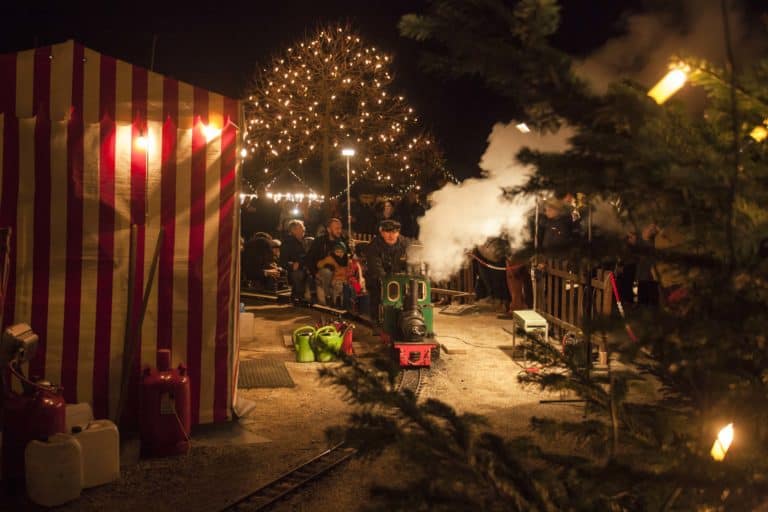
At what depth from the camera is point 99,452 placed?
5555mm

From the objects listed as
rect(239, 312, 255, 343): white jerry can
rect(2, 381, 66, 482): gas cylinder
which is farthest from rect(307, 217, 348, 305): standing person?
rect(2, 381, 66, 482): gas cylinder

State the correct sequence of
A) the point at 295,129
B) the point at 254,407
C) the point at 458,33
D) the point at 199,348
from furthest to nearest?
the point at 295,129, the point at 254,407, the point at 199,348, the point at 458,33

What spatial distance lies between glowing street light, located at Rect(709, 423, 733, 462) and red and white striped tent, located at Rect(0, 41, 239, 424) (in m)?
5.56

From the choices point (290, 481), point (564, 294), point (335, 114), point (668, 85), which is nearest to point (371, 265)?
point (564, 294)

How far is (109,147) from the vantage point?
6.43 m

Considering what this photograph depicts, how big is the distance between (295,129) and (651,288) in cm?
1678

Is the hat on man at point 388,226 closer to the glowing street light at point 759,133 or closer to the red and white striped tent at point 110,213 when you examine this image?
the red and white striped tent at point 110,213

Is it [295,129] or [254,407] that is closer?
[254,407]

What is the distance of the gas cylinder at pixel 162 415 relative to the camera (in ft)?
20.2

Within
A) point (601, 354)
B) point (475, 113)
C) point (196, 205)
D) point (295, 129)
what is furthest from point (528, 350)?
point (475, 113)

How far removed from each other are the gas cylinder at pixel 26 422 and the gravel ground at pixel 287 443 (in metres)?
0.29

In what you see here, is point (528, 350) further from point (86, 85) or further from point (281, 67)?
point (281, 67)

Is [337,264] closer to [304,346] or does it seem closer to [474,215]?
[474,215]

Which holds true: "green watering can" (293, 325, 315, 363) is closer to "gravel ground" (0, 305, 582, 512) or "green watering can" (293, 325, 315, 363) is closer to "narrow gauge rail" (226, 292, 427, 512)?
"gravel ground" (0, 305, 582, 512)
